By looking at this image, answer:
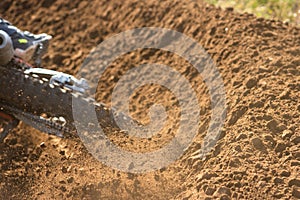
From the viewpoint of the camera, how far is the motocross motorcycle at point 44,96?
4.15 metres

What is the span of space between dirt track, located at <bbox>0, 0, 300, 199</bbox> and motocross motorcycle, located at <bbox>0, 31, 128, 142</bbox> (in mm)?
174

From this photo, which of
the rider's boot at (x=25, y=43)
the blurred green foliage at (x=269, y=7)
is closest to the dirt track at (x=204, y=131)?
the blurred green foliage at (x=269, y=7)

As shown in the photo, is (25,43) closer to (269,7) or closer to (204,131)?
(204,131)

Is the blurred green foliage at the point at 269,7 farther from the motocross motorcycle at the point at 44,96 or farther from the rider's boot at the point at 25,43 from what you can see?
the motocross motorcycle at the point at 44,96

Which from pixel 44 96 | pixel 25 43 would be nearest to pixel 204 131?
pixel 44 96

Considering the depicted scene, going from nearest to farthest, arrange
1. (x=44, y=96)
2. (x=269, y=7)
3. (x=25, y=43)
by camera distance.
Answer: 1. (x=44, y=96)
2. (x=25, y=43)
3. (x=269, y=7)

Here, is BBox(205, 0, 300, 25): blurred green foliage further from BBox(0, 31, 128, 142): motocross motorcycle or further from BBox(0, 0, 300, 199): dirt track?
BBox(0, 31, 128, 142): motocross motorcycle

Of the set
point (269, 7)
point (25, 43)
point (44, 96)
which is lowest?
point (44, 96)

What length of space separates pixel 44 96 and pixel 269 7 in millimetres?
3293

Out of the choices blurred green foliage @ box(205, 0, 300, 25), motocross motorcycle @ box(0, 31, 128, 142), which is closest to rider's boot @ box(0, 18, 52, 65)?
motocross motorcycle @ box(0, 31, 128, 142)

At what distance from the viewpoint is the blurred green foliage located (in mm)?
6164

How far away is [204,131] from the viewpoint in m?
4.30

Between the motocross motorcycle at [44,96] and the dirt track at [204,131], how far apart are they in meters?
0.17

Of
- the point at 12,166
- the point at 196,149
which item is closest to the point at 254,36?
the point at 196,149
